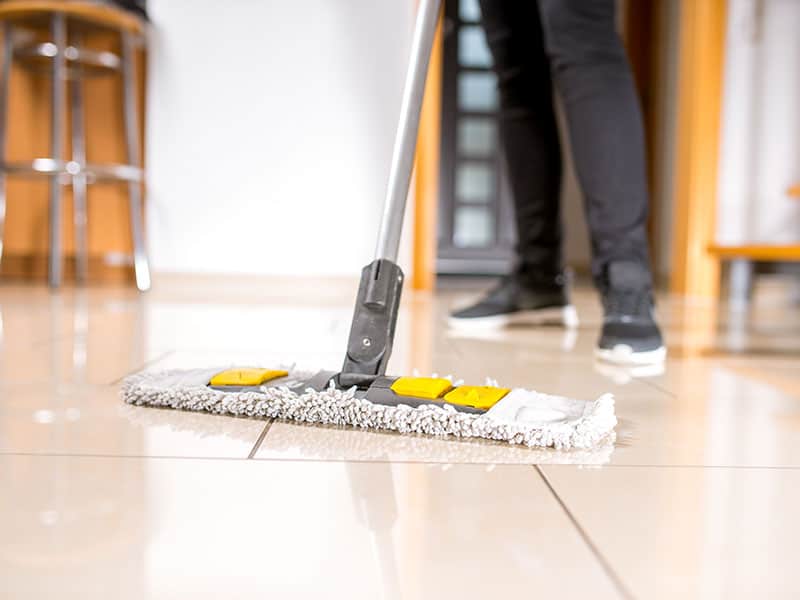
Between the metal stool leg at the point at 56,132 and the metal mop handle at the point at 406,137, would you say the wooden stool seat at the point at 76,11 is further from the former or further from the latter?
the metal mop handle at the point at 406,137

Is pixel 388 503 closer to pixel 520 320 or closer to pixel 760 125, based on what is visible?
pixel 520 320

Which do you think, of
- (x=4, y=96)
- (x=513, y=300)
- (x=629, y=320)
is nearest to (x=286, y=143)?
(x=4, y=96)

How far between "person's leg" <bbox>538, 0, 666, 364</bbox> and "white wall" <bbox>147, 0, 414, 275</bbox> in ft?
4.95

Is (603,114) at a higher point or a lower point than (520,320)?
higher

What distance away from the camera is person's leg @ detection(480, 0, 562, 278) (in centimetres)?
139

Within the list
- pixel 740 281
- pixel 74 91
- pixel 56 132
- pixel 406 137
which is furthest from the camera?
pixel 740 281

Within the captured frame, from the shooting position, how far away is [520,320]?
5.50 feet

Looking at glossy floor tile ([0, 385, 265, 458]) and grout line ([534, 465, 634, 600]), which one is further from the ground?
grout line ([534, 465, 634, 600])

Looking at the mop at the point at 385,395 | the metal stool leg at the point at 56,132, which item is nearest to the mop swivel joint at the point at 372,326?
the mop at the point at 385,395

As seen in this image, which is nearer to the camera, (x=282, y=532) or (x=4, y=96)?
(x=282, y=532)

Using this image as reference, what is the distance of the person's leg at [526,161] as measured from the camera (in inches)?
54.9

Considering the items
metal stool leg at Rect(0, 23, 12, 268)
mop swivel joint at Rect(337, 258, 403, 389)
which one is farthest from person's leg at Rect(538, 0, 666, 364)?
metal stool leg at Rect(0, 23, 12, 268)

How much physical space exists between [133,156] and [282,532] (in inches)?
92.2

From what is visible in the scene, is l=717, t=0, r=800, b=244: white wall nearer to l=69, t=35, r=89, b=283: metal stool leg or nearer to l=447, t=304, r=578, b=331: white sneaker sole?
l=447, t=304, r=578, b=331: white sneaker sole
